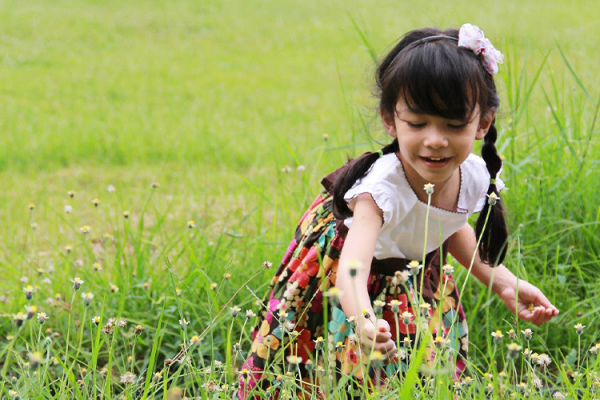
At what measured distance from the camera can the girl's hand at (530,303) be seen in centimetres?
233

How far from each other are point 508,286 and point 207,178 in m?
2.93

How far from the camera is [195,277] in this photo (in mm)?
2955

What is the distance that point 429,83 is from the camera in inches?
81.5

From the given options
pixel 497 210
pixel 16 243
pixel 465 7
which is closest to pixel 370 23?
pixel 465 7

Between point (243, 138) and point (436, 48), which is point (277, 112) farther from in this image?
point (436, 48)

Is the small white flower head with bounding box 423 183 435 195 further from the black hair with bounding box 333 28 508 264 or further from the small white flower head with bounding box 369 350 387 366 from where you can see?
the small white flower head with bounding box 369 350 387 366

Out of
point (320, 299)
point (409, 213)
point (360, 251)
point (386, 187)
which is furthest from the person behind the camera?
point (320, 299)

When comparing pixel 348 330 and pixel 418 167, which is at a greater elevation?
pixel 418 167

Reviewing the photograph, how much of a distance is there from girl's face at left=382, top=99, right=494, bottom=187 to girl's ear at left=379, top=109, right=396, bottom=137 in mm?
55

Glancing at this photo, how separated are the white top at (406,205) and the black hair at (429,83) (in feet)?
0.18

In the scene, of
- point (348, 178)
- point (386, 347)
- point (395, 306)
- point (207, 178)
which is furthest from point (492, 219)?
point (207, 178)

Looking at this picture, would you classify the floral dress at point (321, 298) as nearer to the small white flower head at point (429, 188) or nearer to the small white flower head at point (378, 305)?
the small white flower head at point (429, 188)

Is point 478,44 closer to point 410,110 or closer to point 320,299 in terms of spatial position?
point 410,110

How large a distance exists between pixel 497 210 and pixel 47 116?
593cm
